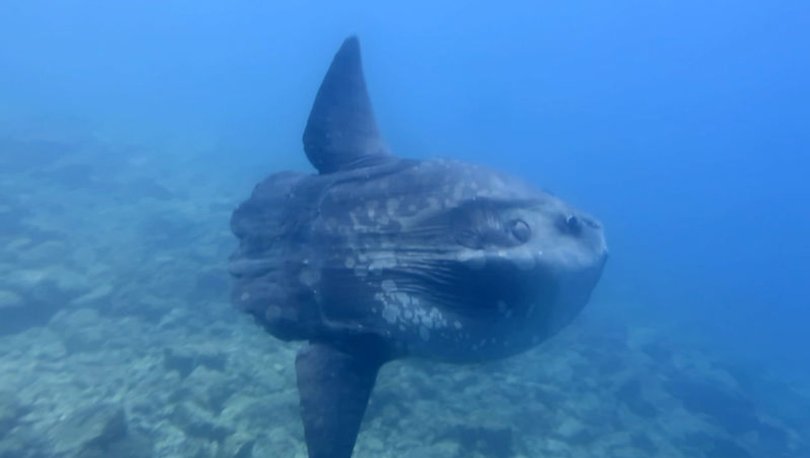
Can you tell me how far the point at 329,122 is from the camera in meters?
7.16

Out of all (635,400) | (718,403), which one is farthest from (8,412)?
(718,403)

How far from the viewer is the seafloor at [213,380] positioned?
347 inches

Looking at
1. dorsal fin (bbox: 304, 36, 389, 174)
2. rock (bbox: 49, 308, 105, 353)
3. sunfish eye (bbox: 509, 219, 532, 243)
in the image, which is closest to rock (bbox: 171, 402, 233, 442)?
rock (bbox: 49, 308, 105, 353)

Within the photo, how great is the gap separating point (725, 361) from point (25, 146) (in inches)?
1451

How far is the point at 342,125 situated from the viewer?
719 cm

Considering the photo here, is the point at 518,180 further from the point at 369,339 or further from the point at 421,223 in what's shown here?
the point at 369,339

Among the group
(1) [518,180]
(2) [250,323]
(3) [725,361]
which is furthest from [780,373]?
(1) [518,180]

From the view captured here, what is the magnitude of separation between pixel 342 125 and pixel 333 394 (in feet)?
11.4

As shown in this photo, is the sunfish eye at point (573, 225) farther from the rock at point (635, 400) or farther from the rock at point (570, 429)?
the rock at point (635, 400)

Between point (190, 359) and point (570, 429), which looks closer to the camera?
point (190, 359)

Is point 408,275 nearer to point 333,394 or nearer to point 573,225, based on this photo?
point 333,394

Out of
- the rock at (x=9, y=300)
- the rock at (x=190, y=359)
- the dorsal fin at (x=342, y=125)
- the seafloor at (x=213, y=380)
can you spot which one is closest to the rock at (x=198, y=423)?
the seafloor at (x=213, y=380)

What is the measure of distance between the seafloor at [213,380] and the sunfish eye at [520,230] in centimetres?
502

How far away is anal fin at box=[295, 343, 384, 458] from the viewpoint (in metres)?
5.15
